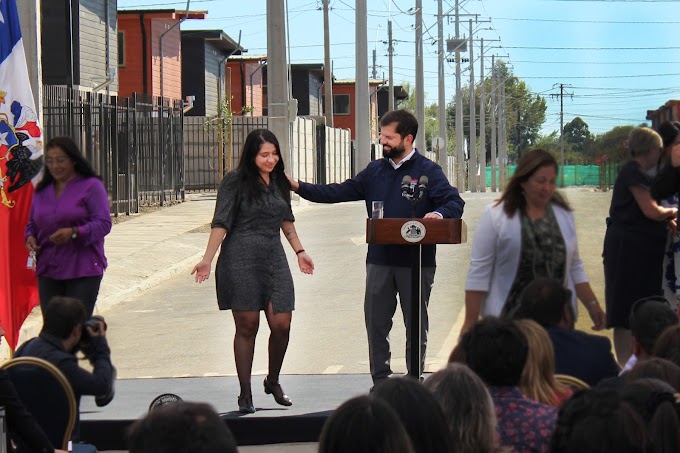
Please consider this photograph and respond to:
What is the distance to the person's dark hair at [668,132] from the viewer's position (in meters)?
7.12

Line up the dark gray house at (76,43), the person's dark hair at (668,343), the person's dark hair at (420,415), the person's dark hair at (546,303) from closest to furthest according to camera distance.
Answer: the person's dark hair at (420,415) → the person's dark hair at (668,343) → the person's dark hair at (546,303) → the dark gray house at (76,43)

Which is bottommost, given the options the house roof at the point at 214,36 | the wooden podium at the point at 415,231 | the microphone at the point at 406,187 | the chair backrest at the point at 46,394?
the chair backrest at the point at 46,394

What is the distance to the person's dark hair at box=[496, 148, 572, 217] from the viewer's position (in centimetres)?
591

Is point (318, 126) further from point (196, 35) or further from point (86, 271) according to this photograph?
point (86, 271)

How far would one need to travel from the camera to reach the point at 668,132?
716 cm

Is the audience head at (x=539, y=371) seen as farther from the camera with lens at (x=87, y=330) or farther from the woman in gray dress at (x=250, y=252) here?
the woman in gray dress at (x=250, y=252)

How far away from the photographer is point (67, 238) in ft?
24.5

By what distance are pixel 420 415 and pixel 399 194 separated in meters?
4.13

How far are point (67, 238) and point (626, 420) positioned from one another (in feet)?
16.5

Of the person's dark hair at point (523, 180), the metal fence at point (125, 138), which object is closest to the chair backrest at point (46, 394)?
the person's dark hair at point (523, 180)

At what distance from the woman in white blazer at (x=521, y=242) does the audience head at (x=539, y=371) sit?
5.01 feet

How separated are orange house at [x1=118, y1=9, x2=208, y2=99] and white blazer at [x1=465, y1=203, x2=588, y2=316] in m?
36.3

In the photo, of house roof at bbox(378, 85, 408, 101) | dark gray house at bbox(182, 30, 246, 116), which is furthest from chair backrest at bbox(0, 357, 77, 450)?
house roof at bbox(378, 85, 408, 101)

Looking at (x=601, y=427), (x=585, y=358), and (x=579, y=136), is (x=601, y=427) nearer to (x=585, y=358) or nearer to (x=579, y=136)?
(x=585, y=358)
